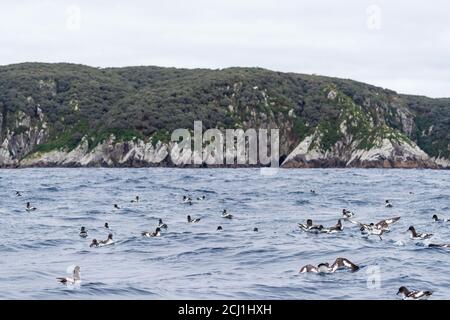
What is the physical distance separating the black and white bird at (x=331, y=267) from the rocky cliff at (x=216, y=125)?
445 ft

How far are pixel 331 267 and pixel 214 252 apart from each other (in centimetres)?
582

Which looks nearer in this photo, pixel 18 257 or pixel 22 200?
pixel 18 257

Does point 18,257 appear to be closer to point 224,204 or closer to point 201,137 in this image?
point 224,204

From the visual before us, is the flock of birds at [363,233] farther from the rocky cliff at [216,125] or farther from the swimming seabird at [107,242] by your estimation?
the rocky cliff at [216,125]

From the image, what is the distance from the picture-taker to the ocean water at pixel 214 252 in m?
20.0

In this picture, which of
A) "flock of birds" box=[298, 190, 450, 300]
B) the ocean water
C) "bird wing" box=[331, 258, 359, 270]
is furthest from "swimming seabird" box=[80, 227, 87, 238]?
"bird wing" box=[331, 258, 359, 270]

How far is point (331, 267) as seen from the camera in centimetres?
2291

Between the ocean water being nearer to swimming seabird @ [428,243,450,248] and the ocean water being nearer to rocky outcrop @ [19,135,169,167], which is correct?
swimming seabird @ [428,243,450,248]

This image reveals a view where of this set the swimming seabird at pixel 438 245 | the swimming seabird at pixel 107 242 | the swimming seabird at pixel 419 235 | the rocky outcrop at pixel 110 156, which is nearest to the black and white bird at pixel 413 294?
the swimming seabird at pixel 438 245

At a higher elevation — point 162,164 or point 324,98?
point 324,98

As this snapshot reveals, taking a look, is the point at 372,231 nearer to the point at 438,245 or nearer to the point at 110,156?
the point at 438,245
